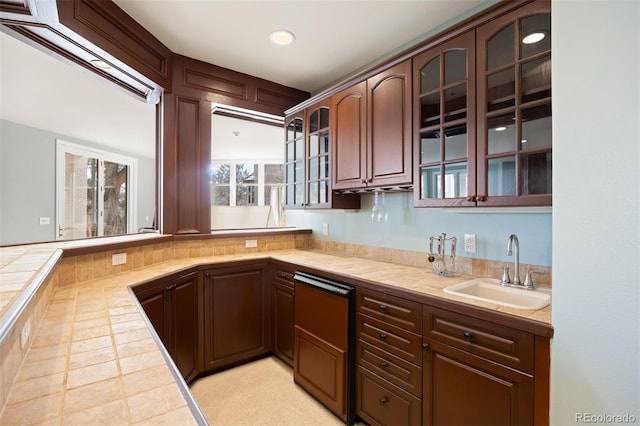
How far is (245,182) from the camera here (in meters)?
6.23

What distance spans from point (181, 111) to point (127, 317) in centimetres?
202

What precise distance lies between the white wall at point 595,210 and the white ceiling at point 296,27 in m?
1.16

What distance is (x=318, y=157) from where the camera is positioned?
2.84m

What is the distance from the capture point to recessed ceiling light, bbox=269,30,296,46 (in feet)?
7.64

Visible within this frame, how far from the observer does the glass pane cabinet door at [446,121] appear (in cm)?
172

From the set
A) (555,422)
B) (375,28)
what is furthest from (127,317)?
(375,28)

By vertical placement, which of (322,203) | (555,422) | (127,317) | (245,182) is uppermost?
(245,182)

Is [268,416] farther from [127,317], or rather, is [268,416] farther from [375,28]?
[375,28]

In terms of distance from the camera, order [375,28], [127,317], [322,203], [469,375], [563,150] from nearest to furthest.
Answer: [563,150]
[127,317]
[469,375]
[375,28]
[322,203]

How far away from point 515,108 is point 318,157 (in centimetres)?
165

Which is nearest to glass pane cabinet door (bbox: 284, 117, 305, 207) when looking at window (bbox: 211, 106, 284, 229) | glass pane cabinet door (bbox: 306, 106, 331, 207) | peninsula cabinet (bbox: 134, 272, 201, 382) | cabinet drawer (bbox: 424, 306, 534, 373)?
glass pane cabinet door (bbox: 306, 106, 331, 207)

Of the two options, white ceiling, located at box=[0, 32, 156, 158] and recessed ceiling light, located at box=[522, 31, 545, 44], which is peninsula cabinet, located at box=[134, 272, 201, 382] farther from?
recessed ceiling light, located at box=[522, 31, 545, 44]

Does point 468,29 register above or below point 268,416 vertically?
above

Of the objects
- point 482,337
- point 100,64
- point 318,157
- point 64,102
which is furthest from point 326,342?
point 64,102
